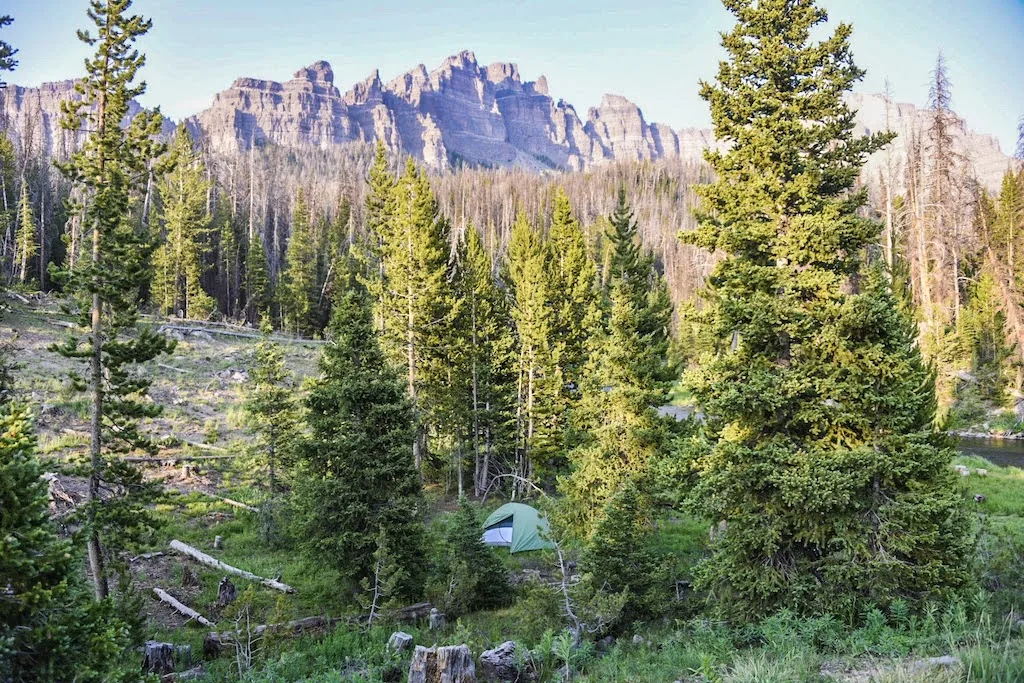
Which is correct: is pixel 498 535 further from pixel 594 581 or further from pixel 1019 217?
pixel 1019 217

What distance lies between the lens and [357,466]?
13578 mm

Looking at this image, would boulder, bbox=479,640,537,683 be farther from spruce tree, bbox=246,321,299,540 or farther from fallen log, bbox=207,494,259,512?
fallen log, bbox=207,494,259,512

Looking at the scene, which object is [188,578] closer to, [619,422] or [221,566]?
[221,566]

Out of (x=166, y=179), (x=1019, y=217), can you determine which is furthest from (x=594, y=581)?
(x=166, y=179)

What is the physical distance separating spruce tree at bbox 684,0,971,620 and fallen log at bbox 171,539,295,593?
10.5 meters

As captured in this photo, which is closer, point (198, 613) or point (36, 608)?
point (36, 608)

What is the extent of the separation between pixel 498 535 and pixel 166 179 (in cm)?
6013

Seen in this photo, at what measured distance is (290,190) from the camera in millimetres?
110188

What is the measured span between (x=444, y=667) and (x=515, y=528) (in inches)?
528

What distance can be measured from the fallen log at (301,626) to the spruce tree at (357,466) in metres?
0.52

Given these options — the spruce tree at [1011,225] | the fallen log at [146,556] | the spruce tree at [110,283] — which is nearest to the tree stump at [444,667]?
the spruce tree at [110,283]

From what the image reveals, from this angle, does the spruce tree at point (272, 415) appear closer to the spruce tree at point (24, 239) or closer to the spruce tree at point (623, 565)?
the spruce tree at point (623, 565)

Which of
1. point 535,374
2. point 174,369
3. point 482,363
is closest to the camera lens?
point 482,363

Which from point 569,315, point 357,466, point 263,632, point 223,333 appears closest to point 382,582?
point 263,632
